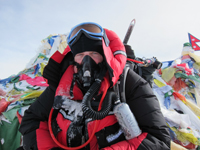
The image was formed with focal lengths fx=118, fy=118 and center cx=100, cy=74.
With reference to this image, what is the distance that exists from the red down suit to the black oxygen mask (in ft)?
0.55

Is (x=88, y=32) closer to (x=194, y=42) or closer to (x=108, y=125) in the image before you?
(x=108, y=125)

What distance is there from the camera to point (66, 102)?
4.93 ft

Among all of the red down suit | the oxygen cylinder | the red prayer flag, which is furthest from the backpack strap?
the red prayer flag

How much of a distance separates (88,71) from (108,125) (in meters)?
0.70

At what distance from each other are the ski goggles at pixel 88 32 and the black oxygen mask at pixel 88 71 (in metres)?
0.31

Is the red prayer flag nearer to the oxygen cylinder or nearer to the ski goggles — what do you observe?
the ski goggles

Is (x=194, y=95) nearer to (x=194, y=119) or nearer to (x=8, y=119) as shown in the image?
(x=194, y=119)

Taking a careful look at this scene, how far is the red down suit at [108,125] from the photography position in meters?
1.27

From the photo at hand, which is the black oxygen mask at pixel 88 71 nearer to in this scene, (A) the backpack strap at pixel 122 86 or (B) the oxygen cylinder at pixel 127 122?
(A) the backpack strap at pixel 122 86

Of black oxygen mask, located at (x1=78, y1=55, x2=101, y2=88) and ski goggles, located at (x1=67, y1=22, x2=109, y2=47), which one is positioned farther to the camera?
ski goggles, located at (x1=67, y1=22, x2=109, y2=47)

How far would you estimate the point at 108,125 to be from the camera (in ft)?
4.58

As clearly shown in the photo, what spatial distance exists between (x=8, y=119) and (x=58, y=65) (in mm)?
1720

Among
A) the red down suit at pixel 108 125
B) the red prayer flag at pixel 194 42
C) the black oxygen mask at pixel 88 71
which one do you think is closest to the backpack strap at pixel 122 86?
the red down suit at pixel 108 125

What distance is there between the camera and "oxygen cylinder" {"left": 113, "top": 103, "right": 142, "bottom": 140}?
124 centimetres
